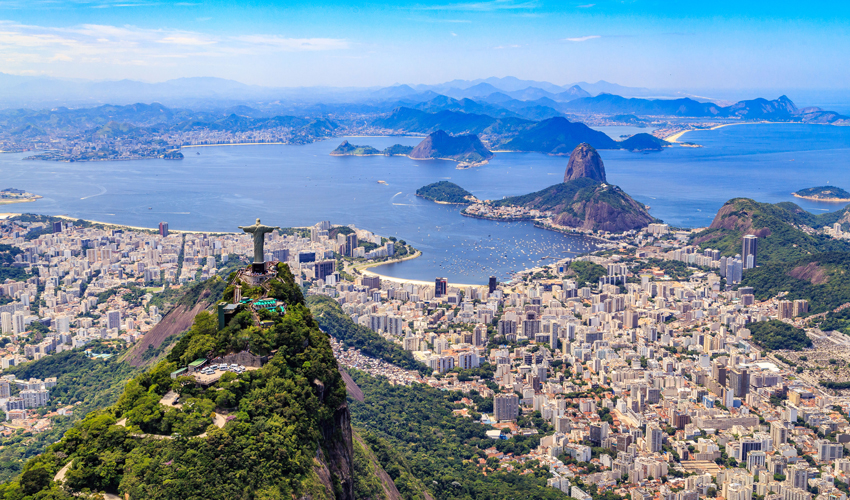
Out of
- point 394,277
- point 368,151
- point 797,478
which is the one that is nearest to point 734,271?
point 394,277

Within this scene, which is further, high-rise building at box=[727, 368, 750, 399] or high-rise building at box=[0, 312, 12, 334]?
high-rise building at box=[0, 312, 12, 334]

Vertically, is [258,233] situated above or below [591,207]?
above

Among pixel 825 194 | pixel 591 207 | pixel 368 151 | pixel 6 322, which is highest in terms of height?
pixel 368 151

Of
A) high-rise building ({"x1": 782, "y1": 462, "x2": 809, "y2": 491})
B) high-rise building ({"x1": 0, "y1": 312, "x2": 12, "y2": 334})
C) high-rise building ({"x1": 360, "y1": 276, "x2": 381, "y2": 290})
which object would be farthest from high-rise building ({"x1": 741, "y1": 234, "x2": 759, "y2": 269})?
high-rise building ({"x1": 0, "y1": 312, "x2": 12, "y2": 334})

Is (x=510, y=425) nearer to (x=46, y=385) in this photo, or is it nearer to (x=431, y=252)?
(x=46, y=385)

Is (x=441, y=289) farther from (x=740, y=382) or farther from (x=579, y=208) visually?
(x=579, y=208)

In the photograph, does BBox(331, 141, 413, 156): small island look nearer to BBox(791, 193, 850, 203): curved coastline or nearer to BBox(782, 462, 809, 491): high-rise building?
BBox(791, 193, 850, 203): curved coastline
